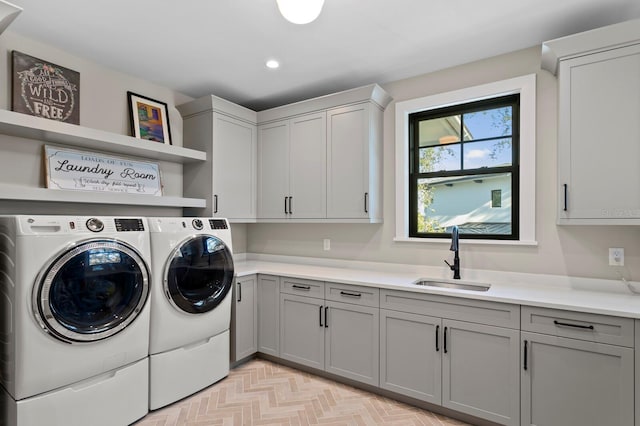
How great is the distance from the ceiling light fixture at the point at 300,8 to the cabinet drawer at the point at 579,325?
202cm

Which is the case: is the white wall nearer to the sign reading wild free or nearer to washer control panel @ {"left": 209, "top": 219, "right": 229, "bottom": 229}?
washer control panel @ {"left": 209, "top": 219, "right": 229, "bottom": 229}

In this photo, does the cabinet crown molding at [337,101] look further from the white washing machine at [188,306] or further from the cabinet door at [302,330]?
the cabinet door at [302,330]

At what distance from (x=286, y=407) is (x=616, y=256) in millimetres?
2428

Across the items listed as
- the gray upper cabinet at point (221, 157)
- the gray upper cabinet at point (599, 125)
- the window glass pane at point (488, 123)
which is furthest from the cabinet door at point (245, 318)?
the gray upper cabinet at point (599, 125)

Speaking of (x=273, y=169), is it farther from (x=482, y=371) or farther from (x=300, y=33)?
(x=482, y=371)

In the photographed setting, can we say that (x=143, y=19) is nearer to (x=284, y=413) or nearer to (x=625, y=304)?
(x=284, y=413)

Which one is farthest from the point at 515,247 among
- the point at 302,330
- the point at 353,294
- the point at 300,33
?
the point at 300,33

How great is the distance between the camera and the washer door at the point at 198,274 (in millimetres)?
2467

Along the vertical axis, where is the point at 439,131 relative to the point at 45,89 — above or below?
below

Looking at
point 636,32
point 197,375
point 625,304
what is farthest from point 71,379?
point 636,32

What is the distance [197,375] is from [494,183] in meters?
2.75

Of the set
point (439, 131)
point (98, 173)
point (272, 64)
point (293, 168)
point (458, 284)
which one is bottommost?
point (458, 284)

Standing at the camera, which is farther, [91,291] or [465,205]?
[465,205]

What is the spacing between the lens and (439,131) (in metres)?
3.08
